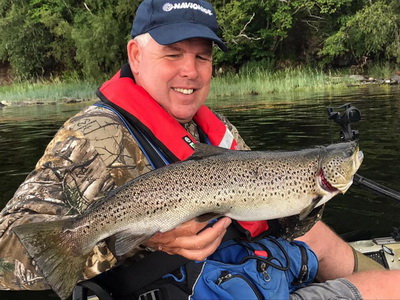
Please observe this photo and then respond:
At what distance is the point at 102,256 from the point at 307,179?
1.27 metres

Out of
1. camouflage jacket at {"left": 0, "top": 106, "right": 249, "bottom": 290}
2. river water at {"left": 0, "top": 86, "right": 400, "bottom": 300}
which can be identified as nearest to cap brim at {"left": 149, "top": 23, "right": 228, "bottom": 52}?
camouflage jacket at {"left": 0, "top": 106, "right": 249, "bottom": 290}

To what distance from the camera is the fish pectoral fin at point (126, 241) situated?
2191 millimetres

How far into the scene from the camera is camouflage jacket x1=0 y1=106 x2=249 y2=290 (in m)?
2.18

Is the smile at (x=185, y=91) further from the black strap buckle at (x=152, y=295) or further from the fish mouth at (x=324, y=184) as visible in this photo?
the black strap buckle at (x=152, y=295)

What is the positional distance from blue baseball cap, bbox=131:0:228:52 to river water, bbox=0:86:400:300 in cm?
153

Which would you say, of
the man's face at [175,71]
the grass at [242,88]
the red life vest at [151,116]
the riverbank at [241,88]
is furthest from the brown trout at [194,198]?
the grass at [242,88]

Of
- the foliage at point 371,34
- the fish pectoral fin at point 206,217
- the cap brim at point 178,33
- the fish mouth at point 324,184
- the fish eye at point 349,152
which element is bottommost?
the fish pectoral fin at point 206,217

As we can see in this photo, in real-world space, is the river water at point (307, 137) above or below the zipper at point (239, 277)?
below

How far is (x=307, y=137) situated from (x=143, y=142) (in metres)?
8.38

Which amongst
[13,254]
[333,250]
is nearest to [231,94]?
[333,250]

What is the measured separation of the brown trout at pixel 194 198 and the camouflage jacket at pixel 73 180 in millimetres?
147

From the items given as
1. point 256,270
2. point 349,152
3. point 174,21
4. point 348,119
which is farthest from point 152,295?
point 348,119

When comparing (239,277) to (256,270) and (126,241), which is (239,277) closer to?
(256,270)

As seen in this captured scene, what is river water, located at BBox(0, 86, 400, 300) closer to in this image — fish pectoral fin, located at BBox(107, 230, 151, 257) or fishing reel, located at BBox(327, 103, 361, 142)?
fishing reel, located at BBox(327, 103, 361, 142)
